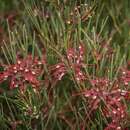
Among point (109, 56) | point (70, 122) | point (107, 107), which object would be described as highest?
point (109, 56)

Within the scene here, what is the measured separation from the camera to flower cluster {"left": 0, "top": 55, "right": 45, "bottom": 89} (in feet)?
4.94

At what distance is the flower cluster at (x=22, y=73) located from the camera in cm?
151

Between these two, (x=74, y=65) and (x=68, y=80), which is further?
(x=68, y=80)

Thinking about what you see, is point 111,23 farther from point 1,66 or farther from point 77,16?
point 1,66

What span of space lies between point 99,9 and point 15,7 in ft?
1.36

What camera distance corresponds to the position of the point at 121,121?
4.72ft

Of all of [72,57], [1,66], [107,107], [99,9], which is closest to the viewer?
[107,107]

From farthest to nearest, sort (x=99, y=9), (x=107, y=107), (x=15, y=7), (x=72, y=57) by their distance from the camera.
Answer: (x=15, y=7), (x=99, y=9), (x=72, y=57), (x=107, y=107)

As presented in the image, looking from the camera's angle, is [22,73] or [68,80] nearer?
[22,73]

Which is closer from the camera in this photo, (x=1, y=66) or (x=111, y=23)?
(x=1, y=66)

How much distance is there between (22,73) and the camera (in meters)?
1.52

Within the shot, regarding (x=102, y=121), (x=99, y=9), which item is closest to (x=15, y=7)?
(x=99, y=9)

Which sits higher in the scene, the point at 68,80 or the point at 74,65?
the point at 74,65

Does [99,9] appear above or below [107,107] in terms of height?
above
